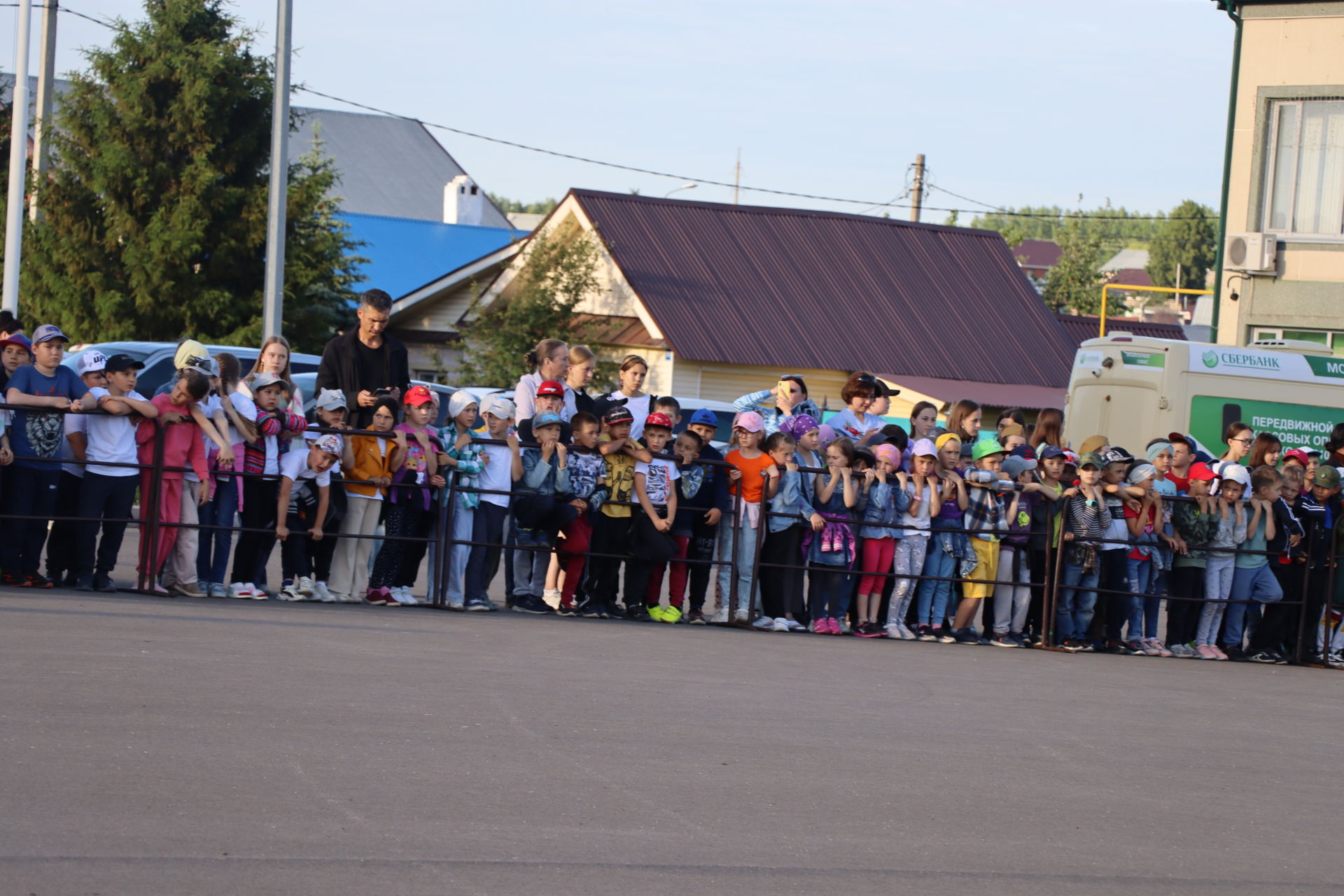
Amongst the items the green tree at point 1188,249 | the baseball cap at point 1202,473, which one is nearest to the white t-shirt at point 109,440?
the baseball cap at point 1202,473

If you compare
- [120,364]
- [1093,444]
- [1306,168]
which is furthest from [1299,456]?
[1306,168]

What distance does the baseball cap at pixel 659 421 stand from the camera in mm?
11836

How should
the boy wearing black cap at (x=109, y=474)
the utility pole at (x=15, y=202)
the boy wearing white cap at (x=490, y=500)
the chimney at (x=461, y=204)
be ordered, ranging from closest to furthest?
1. the boy wearing black cap at (x=109, y=474)
2. the boy wearing white cap at (x=490, y=500)
3. the utility pole at (x=15, y=202)
4. the chimney at (x=461, y=204)

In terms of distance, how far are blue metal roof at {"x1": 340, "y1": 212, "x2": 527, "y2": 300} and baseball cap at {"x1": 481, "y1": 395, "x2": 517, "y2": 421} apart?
85.5ft

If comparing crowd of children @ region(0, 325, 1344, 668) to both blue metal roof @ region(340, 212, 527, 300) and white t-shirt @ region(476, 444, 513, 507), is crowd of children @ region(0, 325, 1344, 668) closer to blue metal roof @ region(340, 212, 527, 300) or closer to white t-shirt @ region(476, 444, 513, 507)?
white t-shirt @ region(476, 444, 513, 507)

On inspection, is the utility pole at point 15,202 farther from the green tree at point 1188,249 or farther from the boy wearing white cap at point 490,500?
the green tree at point 1188,249

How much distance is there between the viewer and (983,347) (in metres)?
33.7

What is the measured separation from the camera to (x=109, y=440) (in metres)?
10.5

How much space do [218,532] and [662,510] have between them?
10.8ft

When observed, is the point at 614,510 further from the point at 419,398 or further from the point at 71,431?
the point at 71,431

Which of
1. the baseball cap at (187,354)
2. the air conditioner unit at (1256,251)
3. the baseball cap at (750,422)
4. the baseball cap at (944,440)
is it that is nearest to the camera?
the baseball cap at (187,354)

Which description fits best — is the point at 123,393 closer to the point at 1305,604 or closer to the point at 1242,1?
the point at 1305,604

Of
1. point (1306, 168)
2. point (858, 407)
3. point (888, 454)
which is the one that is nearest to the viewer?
point (888, 454)

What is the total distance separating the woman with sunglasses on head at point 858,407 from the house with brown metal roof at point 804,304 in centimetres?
1726
